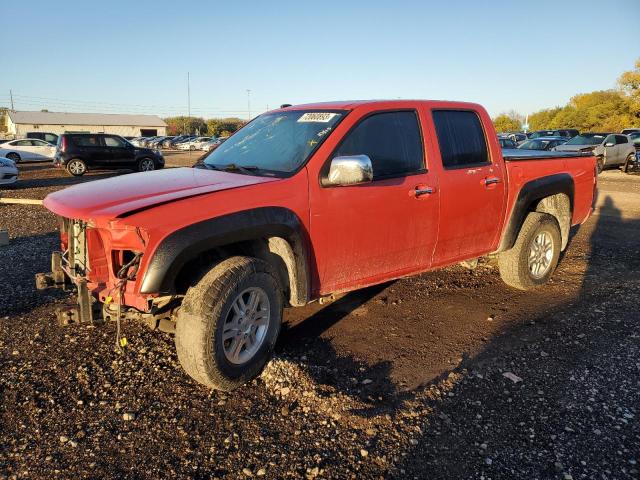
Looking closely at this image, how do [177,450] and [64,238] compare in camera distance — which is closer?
[177,450]

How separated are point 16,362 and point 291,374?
209 cm

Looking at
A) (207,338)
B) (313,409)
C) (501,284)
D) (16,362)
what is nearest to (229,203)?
(207,338)

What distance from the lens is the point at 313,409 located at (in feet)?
10.4

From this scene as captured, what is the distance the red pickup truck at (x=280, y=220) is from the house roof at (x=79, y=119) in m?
84.7

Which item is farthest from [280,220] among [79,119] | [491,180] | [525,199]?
[79,119]

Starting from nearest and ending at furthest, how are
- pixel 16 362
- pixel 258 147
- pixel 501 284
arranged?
pixel 16 362
pixel 258 147
pixel 501 284

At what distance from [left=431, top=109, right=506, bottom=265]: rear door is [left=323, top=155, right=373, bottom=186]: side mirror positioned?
43.2 inches

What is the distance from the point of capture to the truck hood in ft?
9.88

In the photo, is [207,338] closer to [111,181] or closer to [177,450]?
[177,450]

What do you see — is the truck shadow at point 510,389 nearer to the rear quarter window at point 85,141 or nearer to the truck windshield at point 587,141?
the rear quarter window at point 85,141

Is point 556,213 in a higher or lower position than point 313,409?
higher

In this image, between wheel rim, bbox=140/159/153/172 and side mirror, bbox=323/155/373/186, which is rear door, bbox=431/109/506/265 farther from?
wheel rim, bbox=140/159/153/172

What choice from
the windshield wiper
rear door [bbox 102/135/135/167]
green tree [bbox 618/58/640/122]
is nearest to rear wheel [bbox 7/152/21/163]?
rear door [bbox 102/135/135/167]

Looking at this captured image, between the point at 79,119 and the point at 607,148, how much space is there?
266 ft
